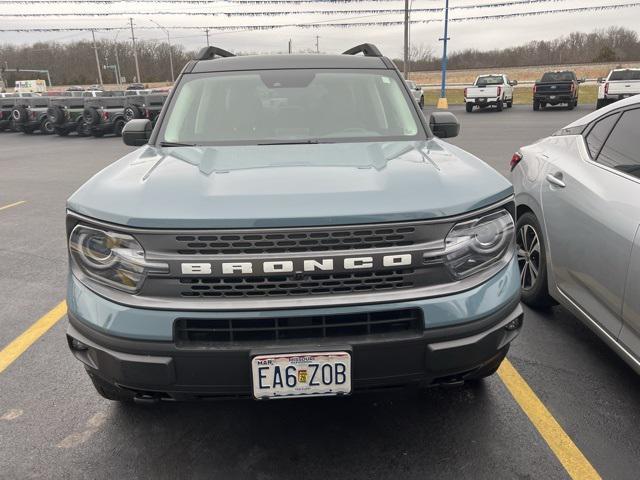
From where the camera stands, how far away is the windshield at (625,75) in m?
24.0

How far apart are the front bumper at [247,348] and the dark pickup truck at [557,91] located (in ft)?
89.9

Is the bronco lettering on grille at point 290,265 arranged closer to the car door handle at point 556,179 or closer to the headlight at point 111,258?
the headlight at point 111,258

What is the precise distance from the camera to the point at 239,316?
2.00 m

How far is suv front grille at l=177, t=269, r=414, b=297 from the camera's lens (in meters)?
2.03

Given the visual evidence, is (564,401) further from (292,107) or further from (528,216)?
(292,107)

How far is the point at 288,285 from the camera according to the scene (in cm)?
204

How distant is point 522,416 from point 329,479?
3.52 ft

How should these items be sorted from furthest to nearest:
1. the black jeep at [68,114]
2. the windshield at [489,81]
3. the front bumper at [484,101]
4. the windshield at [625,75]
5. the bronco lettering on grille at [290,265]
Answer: the windshield at [489,81] < the front bumper at [484,101] < the windshield at [625,75] < the black jeep at [68,114] < the bronco lettering on grille at [290,265]

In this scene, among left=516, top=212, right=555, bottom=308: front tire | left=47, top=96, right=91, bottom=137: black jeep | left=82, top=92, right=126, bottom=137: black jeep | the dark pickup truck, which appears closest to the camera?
left=516, top=212, right=555, bottom=308: front tire

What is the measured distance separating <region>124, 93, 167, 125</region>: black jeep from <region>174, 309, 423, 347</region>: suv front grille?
18778 millimetres

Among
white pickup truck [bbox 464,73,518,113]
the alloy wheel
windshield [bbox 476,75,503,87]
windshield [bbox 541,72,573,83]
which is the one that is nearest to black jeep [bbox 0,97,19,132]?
white pickup truck [bbox 464,73,518,113]

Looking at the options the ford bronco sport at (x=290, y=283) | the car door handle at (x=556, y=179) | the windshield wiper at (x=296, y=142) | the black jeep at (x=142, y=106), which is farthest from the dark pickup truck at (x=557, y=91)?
the ford bronco sport at (x=290, y=283)

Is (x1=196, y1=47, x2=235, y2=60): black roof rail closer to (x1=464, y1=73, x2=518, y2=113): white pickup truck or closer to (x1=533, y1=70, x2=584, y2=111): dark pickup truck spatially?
(x1=464, y1=73, x2=518, y2=113): white pickup truck

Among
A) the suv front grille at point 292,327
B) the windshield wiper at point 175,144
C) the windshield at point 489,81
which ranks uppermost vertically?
the windshield wiper at point 175,144
